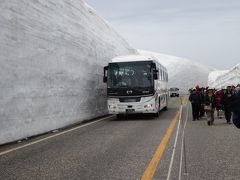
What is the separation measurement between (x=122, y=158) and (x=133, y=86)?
11199 millimetres

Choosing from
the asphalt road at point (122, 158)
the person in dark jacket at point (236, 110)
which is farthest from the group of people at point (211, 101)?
the person in dark jacket at point (236, 110)

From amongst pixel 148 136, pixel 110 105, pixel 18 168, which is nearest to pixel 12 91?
pixel 148 136

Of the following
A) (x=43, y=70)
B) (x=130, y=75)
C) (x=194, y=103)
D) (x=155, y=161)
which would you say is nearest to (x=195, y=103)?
(x=194, y=103)

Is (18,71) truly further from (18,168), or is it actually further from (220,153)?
(220,153)

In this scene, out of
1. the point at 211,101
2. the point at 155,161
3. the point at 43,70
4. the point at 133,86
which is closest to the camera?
the point at 155,161

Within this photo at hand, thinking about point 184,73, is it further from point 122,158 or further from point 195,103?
point 122,158

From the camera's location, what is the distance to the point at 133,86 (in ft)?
63.7

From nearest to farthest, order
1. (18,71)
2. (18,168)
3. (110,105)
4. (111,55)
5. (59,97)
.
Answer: (18,168) → (18,71) → (59,97) → (110,105) → (111,55)

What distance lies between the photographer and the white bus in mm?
19359

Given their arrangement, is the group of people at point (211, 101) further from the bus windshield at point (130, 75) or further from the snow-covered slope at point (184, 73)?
the snow-covered slope at point (184, 73)

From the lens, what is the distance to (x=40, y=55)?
1533 centimetres

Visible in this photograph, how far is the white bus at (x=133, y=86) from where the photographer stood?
1936cm

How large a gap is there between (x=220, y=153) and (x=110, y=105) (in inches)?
445

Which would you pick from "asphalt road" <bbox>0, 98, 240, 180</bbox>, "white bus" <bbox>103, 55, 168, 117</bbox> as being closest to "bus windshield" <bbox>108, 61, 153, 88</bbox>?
"white bus" <bbox>103, 55, 168, 117</bbox>
